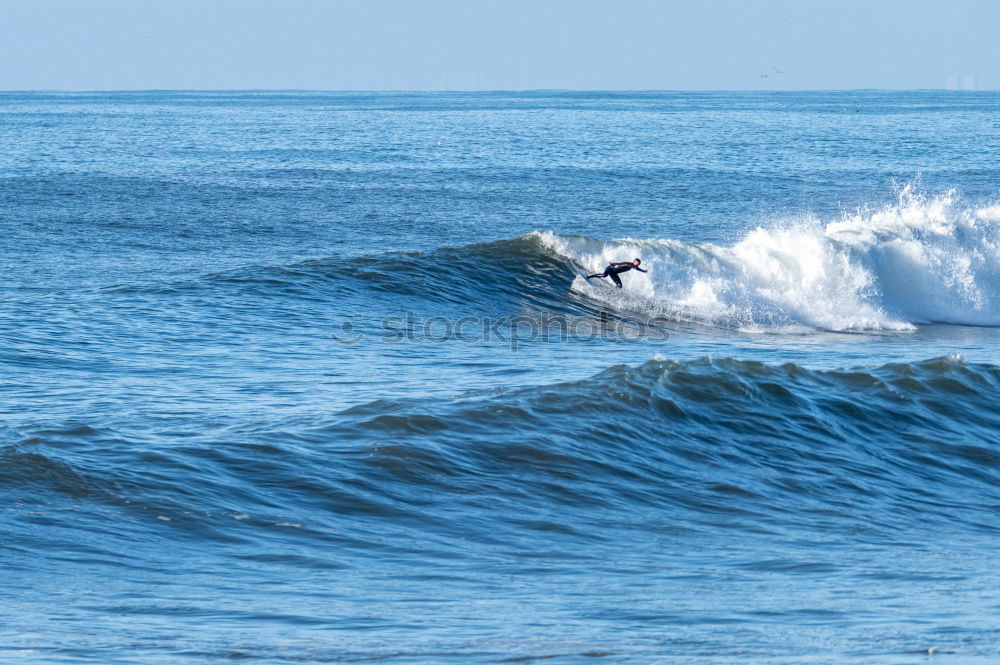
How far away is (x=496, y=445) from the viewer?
485 inches

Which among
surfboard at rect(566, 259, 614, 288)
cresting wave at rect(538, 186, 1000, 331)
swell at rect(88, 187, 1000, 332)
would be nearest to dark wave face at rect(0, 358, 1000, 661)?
swell at rect(88, 187, 1000, 332)

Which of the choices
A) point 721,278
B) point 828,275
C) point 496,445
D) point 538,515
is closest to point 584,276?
point 721,278

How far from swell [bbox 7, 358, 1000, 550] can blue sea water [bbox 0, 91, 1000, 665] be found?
46mm

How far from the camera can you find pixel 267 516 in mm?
10289

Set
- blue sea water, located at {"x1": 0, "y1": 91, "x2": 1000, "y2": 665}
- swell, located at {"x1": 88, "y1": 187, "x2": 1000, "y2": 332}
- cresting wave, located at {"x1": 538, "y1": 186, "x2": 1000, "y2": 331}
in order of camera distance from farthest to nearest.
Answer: cresting wave, located at {"x1": 538, "y1": 186, "x2": 1000, "y2": 331} → swell, located at {"x1": 88, "y1": 187, "x2": 1000, "y2": 332} → blue sea water, located at {"x1": 0, "y1": 91, "x2": 1000, "y2": 665}

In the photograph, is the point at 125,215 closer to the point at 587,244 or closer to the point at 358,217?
the point at 358,217

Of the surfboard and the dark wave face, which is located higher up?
the surfboard

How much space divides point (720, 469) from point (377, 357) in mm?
6573

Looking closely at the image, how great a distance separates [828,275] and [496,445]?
15.4 meters

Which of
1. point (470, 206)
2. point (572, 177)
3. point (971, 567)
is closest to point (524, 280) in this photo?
point (470, 206)

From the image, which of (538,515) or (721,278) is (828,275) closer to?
(721,278)

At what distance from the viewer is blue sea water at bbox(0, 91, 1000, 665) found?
7969 millimetres

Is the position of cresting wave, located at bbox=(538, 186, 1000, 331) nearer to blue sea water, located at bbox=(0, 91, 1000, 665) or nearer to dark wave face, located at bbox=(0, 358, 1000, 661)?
blue sea water, located at bbox=(0, 91, 1000, 665)

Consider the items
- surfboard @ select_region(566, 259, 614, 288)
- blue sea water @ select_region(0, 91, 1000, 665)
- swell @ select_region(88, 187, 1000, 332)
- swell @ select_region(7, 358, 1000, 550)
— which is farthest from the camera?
surfboard @ select_region(566, 259, 614, 288)
